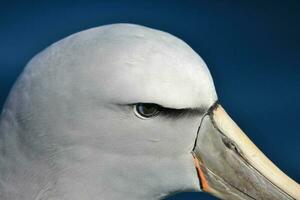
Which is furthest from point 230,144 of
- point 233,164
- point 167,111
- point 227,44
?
point 227,44

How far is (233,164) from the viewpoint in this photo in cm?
324

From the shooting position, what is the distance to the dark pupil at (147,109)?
3023 mm

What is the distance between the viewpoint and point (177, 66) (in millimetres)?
3049

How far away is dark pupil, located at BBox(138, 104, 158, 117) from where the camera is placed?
3.02 m

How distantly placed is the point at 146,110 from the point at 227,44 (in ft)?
8.50

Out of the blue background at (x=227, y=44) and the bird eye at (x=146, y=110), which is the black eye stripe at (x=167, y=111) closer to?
the bird eye at (x=146, y=110)

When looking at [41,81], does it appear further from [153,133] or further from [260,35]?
[260,35]

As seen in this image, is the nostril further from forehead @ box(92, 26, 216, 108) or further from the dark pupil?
the dark pupil

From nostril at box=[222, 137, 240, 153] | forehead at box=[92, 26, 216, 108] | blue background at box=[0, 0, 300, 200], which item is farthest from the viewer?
blue background at box=[0, 0, 300, 200]

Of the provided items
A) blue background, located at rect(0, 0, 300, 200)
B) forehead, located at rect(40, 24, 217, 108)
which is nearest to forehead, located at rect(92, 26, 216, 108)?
forehead, located at rect(40, 24, 217, 108)

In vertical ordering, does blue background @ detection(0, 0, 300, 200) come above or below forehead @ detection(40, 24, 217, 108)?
above

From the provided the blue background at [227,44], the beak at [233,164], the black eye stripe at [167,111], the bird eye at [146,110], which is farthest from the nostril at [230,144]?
the blue background at [227,44]

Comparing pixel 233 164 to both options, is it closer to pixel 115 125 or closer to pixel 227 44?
pixel 115 125

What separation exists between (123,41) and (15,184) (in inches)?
21.4
